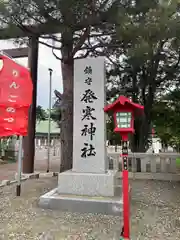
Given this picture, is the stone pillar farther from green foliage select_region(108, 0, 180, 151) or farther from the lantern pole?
the lantern pole

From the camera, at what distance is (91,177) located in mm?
4621

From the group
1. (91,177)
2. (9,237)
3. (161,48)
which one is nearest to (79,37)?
(161,48)

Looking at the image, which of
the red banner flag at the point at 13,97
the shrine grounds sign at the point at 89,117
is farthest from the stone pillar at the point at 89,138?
Answer: the red banner flag at the point at 13,97

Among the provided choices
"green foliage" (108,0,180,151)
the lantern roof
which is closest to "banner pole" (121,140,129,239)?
the lantern roof

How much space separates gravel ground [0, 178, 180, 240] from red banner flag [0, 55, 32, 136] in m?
1.47

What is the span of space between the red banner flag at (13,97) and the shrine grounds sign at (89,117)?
3.57ft

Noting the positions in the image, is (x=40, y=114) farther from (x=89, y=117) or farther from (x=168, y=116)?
(x=89, y=117)

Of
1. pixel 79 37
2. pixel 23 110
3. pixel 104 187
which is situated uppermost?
pixel 79 37

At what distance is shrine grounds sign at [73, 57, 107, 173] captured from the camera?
4.87 m

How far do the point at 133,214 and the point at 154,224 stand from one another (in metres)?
0.52

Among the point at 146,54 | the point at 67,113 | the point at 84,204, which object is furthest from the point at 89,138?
the point at 146,54

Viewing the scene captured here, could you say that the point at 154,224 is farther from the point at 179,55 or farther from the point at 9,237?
the point at 179,55

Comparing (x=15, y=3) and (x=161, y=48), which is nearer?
(x=15, y=3)

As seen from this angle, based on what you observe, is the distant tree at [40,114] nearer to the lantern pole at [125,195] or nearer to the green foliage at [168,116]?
the green foliage at [168,116]
